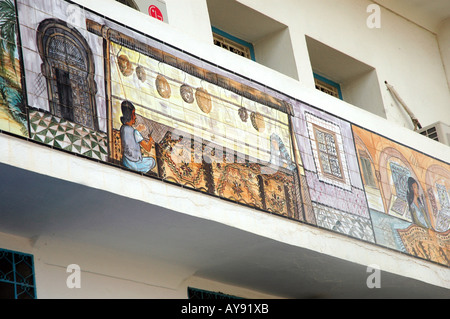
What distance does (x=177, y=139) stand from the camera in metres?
7.92

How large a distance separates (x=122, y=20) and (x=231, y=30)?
12.3 ft

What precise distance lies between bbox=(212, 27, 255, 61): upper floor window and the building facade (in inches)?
1.2

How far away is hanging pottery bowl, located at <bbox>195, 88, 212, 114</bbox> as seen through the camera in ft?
27.4

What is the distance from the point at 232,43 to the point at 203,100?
3466mm

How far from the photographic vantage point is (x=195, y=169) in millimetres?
7930

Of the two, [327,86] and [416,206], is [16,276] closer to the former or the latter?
[416,206]

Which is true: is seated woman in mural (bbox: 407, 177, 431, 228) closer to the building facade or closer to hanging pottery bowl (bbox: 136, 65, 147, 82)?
the building facade

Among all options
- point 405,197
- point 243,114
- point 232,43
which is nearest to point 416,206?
point 405,197

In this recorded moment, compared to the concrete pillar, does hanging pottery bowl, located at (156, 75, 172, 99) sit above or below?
below

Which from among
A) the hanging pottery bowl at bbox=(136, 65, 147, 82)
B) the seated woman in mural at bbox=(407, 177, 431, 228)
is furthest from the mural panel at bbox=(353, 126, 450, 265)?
the hanging pottery bowl at bbox=(136, 65, 147, 82)

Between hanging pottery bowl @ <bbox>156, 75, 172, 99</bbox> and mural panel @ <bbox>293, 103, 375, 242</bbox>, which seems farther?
mural panel @ <bbox>293, 103, 375, 242</bbox>

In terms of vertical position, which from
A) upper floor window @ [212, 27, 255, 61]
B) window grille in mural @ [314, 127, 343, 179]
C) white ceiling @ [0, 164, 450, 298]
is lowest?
white ceiling @ [0, 164, 450, 298]

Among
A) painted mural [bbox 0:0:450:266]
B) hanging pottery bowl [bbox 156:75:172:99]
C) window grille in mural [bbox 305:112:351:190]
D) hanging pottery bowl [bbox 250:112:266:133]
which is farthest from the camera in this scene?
window grille in mural [bbox 305:112:351:190]
